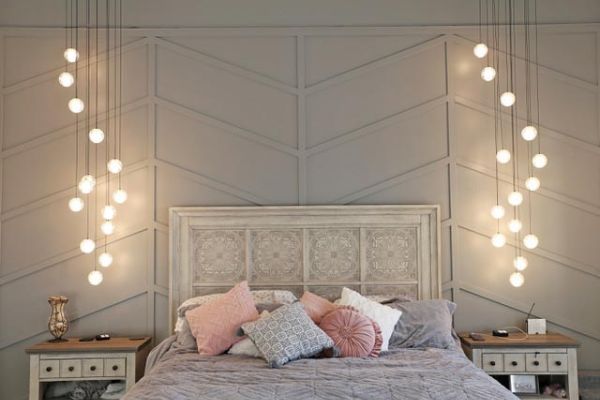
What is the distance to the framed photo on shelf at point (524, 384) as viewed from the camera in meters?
4.04

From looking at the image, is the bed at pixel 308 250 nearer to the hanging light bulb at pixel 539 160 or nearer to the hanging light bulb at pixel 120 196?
the hanging light bulb at pixel 120 196

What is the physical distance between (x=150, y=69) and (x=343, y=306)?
2.10m

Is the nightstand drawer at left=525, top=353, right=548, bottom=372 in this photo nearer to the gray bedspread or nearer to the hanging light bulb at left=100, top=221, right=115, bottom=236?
the gray bedspread

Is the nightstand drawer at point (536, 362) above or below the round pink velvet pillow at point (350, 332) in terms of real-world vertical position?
below

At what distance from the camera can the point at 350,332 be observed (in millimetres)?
3611

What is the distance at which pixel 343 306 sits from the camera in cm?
383

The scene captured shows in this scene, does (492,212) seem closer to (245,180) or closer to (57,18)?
(245,180)

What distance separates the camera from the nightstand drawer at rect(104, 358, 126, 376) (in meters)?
3.97

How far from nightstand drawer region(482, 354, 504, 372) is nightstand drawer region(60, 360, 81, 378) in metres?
2.50

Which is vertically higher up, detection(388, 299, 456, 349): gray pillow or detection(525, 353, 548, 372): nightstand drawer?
detection(388, 299, 456, 349): gray pillow

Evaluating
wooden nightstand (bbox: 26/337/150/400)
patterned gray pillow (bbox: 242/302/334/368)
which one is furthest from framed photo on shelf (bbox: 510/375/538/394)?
wooden nightstand (bbox: 26/337/150/400)

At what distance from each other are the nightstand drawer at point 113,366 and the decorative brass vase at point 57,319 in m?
0.42

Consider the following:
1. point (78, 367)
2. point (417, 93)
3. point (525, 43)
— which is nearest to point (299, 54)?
point (417, 93)

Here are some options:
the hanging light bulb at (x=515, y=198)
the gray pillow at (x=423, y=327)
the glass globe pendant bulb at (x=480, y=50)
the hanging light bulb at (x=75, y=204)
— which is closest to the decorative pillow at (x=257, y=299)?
the gray pillow at (x=423, y=327)
